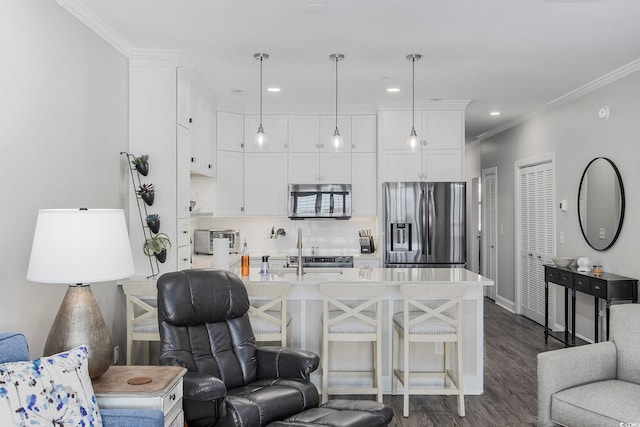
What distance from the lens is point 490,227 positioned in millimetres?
8453

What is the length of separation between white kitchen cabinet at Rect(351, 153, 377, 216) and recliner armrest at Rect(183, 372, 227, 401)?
4.03 m

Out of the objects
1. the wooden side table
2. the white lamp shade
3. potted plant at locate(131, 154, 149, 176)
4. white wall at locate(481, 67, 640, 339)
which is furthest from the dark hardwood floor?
potted plant at locate(131, 154, 149, 176)

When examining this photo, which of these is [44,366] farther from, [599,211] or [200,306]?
[599,211]

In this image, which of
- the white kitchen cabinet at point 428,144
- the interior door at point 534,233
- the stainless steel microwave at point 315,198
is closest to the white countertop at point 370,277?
the stainless steel microwave at point 315,198

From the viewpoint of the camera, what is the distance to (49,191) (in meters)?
2.99

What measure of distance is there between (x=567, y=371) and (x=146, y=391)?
239 centimetres

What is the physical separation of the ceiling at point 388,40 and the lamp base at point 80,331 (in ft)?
6.22

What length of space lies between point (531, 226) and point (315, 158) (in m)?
3.10

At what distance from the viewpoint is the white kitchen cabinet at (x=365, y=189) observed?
6414 millimetres

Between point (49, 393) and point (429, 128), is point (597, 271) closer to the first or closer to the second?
point (429, 128)

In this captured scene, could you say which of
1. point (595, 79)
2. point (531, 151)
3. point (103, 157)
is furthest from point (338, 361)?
point (531, 151)

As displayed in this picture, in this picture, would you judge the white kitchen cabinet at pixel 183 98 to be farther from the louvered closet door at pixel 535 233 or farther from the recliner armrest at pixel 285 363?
the louvered closet door at pixel 535 233

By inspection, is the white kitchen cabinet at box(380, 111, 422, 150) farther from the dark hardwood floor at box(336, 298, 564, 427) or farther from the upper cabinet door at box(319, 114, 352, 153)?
the dark hardwood floor at box(336, 298, 564, 427)

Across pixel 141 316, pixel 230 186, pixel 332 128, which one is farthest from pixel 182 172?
pixel 332 128
